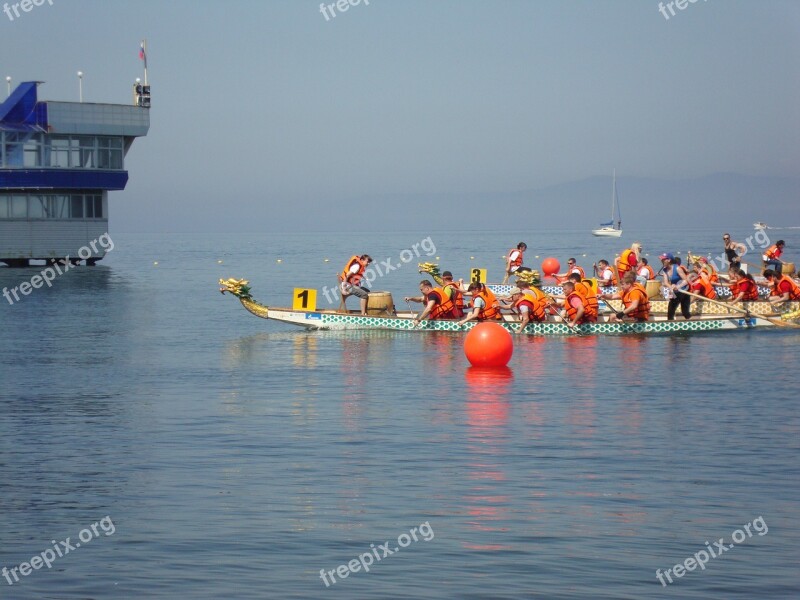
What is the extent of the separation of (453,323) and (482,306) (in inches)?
57.9

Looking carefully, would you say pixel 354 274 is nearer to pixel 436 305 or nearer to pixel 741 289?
pixel 436 305

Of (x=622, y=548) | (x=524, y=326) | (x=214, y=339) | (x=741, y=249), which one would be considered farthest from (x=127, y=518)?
(x=741, y=249)

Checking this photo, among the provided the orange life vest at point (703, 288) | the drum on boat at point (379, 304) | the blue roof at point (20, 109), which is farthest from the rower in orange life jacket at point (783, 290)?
the blue roof at point (20, 109)

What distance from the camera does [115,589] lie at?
12141mm

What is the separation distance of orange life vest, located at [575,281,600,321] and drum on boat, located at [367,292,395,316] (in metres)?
5.57

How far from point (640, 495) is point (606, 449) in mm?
3002

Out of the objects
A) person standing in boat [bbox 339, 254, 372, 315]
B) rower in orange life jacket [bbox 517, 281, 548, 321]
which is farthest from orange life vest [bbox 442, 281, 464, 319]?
person standing in boat [bbox 339, 254, 372, 315]

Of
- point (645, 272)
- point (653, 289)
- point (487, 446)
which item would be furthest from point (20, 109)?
point (487, 446)

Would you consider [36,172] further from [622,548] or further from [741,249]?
[622,548]

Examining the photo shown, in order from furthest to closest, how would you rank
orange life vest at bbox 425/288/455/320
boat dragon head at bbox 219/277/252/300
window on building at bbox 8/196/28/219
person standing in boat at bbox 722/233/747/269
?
window on building at bbox 8/196/28/219 → person standing in boat at bbox 722/233/747/269 → boat dragon head at bbox 219/277/252/300 → orange life vest at bbox 425/288/455/320

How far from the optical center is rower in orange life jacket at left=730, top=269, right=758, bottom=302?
36.0 meters

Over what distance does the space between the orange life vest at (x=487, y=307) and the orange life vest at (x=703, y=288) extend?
6.83 meters

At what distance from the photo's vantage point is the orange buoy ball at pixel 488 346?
88.6 ft

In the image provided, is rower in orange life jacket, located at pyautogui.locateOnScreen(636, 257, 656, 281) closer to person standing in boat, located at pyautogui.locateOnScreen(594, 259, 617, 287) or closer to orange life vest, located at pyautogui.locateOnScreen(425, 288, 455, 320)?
person standing in boat, located at pyautogui.locateOnScreen(594, 259, 617, 287)
